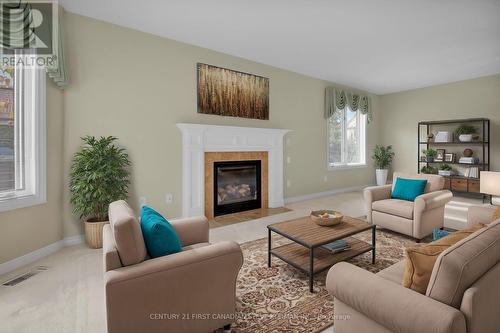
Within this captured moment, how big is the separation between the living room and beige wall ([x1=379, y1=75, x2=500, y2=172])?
51mm

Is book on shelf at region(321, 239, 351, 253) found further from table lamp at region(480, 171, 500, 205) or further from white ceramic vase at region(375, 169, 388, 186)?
white ceramic vase at region(375, 169, 388, 186)

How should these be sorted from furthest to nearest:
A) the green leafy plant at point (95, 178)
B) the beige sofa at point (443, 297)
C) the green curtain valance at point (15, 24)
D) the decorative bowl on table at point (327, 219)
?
the green leafy plant at point (95, 178) → the decorative bowl on table at point (327, 219) → the green curtain valance at point (15, 24) → the beige sofa at point (443, 297)

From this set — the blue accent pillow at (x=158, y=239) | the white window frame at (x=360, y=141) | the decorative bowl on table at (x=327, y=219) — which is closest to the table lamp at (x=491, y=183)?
the decorative bowl on table at (x=327, y=219)

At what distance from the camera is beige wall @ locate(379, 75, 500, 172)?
557cm

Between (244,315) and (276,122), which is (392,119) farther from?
(244,315)

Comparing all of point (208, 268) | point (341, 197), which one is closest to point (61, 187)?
point (208, 268)

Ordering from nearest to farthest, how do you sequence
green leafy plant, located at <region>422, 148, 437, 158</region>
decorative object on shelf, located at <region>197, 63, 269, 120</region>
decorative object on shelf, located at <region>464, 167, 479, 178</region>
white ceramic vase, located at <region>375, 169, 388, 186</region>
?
decorative object on shelf, located at <region>197, 63, 269, 120</region> < decorative object on shelf, located at <region>464, 167, 479, 178</region> < green leafy plant, located at <region>422, 148, 437, 158</region> < white ceramic vase, located at <region>375, 169, 388, 186</region>

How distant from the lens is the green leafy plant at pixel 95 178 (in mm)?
2910

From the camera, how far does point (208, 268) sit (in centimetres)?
155

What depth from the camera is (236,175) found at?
15.3 feet

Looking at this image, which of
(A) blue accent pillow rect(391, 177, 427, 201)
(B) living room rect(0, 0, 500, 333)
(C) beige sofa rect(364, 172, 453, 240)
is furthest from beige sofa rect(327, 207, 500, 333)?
(A) blue accent pillow rect(391, 177, 427, 201)

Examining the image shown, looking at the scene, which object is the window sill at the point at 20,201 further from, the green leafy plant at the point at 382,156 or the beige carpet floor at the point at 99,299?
the green leafy plant at the point at 382,156

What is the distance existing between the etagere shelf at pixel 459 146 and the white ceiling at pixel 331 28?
1.31m

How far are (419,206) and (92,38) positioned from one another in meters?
4.58
